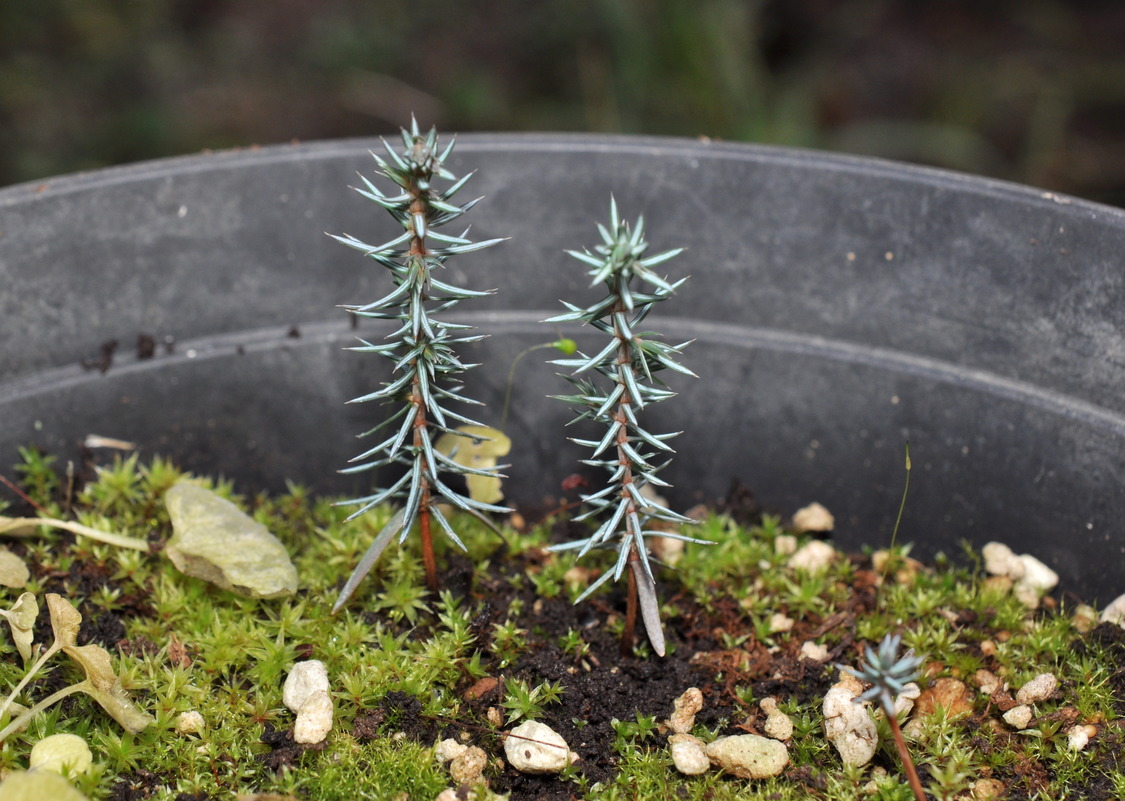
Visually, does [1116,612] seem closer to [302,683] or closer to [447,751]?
[447,751]

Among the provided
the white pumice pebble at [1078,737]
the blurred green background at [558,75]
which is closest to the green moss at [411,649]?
the white pumice pebble at [1078,737]

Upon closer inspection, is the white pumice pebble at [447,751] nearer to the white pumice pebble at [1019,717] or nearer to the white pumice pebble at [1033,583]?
the white pumice pebble at [1019,717]

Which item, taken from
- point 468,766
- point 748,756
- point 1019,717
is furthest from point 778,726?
point 468,766

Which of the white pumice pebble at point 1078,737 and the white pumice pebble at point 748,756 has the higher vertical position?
the white pumice pebble at point 1078,737

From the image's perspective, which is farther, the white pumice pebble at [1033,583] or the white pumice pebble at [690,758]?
the white pumice pebble at [1033,583]

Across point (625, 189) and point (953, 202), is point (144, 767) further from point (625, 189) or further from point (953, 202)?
point (953, 202)

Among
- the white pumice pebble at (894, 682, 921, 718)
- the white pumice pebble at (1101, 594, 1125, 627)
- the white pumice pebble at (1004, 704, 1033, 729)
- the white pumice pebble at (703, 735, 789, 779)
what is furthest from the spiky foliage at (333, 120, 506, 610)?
the white pumice pebble at (1101, 594, 1125, 627)

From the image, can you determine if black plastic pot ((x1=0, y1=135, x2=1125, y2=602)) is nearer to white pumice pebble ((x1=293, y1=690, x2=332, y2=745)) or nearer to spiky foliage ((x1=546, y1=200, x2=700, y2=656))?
spiky foliage ((x1=546, y1=200, x2=700, y2=656))
